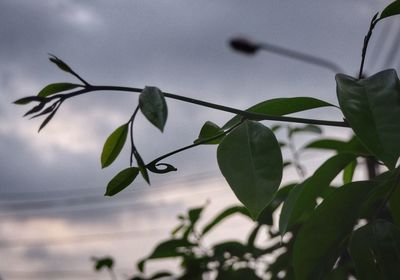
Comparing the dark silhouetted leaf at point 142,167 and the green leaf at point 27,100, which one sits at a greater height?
the green leaf at point 27,100

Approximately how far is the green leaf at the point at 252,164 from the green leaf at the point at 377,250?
0.54 ft

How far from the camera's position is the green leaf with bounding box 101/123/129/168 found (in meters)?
0.65

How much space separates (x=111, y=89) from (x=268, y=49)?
4.35 meters

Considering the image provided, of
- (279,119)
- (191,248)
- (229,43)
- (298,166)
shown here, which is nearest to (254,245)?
(191,248)

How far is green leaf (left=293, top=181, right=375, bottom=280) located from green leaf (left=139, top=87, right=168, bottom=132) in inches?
9.0

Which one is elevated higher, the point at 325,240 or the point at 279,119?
the point at 279,119

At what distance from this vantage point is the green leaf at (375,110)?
0.51 meters

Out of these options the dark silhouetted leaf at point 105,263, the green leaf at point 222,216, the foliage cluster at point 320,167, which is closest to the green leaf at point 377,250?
the foliage cluster at point 320,167

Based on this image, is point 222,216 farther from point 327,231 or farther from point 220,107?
point 220,107

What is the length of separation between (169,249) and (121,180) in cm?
75

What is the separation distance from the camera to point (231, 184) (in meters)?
0.54

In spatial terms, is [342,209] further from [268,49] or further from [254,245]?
[268,49]

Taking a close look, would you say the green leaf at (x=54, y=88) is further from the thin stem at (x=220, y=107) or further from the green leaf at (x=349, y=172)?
the green leaf at (x=349, y=172)

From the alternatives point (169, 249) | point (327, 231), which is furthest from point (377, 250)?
point (169, 249)
